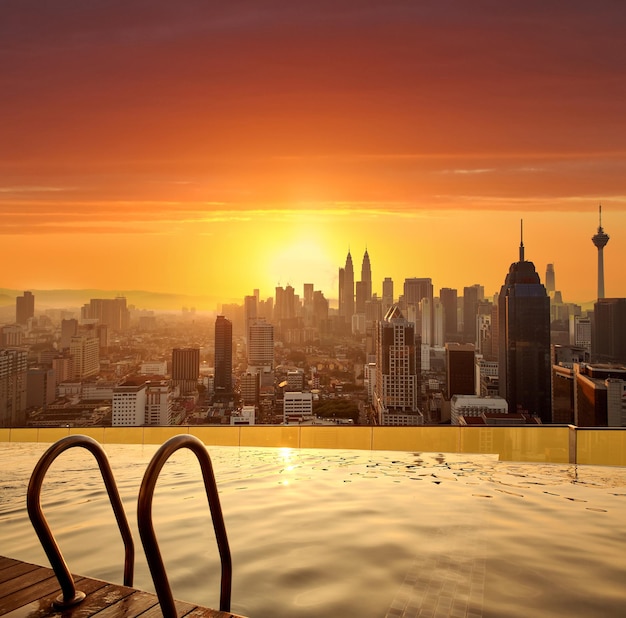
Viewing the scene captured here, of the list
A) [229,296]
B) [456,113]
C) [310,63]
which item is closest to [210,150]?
[310,63]

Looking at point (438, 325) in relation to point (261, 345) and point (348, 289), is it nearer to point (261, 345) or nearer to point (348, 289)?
point (348, 289)

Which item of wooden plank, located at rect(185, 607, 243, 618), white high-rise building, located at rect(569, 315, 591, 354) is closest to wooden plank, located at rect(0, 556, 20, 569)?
wooden plank, located at rect(185, 607, 243, 618)

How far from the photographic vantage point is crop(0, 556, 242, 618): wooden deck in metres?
1.86

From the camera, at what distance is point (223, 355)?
→ 27781mm

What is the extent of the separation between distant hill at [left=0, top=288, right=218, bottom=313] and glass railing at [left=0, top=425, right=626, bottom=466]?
62.8ft

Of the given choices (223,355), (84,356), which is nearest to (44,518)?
(84,356)

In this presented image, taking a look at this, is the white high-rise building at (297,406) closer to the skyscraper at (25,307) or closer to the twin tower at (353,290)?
the skyscraper at (25,307)

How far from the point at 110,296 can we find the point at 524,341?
2153 cm

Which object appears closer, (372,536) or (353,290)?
(372,536)

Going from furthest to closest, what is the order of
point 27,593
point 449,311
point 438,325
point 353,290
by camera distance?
point 353,290 < point 449,311 < point 438,325 < point 27,593

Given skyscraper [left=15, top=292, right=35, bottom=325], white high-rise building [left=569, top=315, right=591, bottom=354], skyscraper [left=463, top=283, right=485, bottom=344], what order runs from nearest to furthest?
skyscraper [left=15, top=292, right=35, bottom=325], white high-rise building [left=569, top=315, right=591, bottom=354], skyscraper [left=463, top=283, right=485, bottom=344]

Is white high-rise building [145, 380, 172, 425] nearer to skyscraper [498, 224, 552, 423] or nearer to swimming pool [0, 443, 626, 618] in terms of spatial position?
swimming pool [0, 443, 626, 618]

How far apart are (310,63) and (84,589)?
42.4ft

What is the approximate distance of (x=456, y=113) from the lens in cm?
1480
